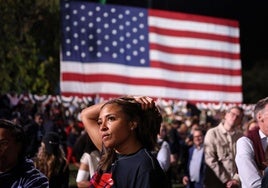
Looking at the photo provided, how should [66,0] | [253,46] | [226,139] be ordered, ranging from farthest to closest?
[253,46] → [66,0] → [226,139]

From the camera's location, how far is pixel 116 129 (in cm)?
304

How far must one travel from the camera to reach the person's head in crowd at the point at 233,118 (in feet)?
23.6

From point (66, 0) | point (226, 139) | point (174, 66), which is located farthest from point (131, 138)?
point (174, 66)

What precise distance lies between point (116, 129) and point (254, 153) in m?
1.77

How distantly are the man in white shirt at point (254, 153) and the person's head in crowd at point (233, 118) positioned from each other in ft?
8.45

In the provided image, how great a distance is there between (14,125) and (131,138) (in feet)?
2.49

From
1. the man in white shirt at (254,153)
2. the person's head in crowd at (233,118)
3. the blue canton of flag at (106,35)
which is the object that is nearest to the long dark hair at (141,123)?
the man in white shirt at (254,153)

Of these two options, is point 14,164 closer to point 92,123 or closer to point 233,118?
point 92,123

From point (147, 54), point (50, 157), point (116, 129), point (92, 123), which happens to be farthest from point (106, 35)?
point (116, 129)

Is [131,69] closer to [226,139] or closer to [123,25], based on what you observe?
[123,25]

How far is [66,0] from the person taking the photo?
1308cm

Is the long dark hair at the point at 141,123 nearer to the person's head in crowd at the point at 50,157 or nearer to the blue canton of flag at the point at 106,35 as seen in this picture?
the person's head in crowd at the point at 50,157

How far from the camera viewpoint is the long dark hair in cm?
309

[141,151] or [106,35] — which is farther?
[106,35]
